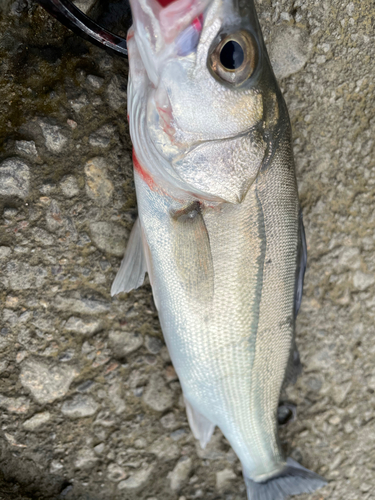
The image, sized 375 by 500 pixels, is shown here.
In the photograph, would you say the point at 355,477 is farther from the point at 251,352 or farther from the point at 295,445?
the point at 251,352

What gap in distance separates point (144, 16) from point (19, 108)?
67cm

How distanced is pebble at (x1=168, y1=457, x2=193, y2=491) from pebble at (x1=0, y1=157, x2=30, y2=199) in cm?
155

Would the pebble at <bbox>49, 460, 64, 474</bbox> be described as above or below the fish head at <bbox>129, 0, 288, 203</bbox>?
below

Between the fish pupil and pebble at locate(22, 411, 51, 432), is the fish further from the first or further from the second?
pebble at locate(22, 411, 51, 432)

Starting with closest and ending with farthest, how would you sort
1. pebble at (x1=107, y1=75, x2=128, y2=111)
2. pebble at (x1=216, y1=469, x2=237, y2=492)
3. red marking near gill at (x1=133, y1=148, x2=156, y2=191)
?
red marking near gill at (x1=133, y1=148, x2=156, y2=191)
pebble at (x1=107, y1=75, x2=128, y2=111)
pebble at (x1=216, y1=469, x2=237, y2=492)

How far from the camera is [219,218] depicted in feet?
4.37

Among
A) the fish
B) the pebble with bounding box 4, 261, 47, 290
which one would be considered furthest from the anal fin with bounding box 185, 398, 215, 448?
the pebble with bounding box 4, 261, 47, 290

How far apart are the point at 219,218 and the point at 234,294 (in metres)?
0.30

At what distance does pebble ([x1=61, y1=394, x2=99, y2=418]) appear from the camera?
5.46 feet

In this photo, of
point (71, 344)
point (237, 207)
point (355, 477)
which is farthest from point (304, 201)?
point (355, 477)

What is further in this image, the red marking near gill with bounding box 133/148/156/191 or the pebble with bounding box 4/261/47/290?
the pebble with bounding box 4/261/47/290

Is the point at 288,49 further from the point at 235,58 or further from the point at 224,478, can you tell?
the point at 224,478

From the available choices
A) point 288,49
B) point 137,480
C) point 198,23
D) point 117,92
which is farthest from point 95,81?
point 137,480

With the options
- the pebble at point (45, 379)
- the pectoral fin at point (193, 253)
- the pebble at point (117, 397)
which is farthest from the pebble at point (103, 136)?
the pebble at point (117, 397)
